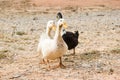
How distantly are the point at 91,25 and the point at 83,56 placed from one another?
7.91m

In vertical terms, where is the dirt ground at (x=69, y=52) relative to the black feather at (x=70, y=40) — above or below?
below

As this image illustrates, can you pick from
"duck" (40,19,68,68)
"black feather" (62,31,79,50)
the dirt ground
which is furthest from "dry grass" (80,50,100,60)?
"duck" (40,19,68,68)

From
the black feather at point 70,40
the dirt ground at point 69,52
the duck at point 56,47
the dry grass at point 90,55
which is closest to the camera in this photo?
the dirt ground at point 69,52

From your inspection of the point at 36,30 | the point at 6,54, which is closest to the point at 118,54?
the point at 6,54

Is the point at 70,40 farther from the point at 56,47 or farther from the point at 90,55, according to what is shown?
the point at 56,47

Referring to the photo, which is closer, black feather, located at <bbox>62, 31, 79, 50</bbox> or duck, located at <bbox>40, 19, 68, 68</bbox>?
duck, located at <bbox>40, 19, 68, 68</bbox>

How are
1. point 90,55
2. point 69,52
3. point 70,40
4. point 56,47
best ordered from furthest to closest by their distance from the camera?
1. point 69,52
2. point 70,40
3. point 90,55
4. point 56,47

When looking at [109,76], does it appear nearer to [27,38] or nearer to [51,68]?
[51,68]

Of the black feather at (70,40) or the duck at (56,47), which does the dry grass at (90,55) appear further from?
the duck at (56,47)

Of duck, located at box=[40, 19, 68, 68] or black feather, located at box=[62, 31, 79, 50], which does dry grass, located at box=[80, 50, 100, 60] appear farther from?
duck, located at box=[40, 19, 68, 68]

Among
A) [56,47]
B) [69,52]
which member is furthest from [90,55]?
[56,47]

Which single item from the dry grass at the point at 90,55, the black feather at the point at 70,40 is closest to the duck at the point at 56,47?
the dry grass at the point at 90,55

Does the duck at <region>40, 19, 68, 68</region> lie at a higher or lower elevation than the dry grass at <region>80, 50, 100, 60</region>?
higher

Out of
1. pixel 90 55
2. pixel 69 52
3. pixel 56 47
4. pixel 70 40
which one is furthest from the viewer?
pixel 69 52
